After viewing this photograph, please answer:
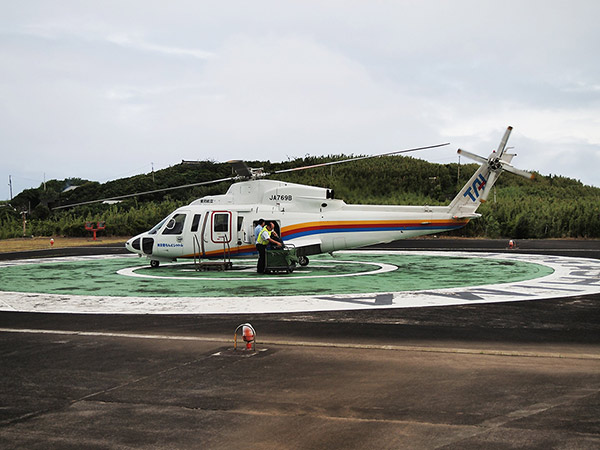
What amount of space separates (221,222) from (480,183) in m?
9.50

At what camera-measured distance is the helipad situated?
13508 millimetres

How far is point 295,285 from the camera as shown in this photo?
16641 millimetres

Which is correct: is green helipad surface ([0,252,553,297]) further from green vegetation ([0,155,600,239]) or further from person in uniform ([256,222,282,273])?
green vegetation ([0,155,600,239])

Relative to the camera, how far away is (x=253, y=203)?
2120 centimetres

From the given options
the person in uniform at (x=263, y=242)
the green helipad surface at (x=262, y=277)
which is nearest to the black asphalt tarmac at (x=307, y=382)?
the green helipad surface at (x=262, y=277)

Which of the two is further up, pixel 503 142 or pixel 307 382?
pixel 503 142

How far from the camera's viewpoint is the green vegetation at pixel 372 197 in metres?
40.3

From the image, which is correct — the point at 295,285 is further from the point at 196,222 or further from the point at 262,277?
the point at 196,222

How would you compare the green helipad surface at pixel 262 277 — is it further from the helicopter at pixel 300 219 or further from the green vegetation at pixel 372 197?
the green vegetation at pixel 372 197

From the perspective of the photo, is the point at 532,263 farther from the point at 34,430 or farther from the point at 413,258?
the point at 34,430

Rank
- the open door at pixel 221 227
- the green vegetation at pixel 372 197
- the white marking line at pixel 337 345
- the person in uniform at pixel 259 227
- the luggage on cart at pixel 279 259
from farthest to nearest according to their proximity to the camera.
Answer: the green vegetation at pixel 372 197 < the open door at pixel 221 227 < the person in uniform at pixel 259 227 < the luggage on cart at pixel 279 259 < the white marking line at pixel 337 345

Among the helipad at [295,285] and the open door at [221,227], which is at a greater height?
the open door at [221,227]

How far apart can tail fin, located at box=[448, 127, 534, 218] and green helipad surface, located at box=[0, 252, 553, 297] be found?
2.13m

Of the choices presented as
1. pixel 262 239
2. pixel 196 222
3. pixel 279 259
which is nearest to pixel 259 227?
pixel 262 239
